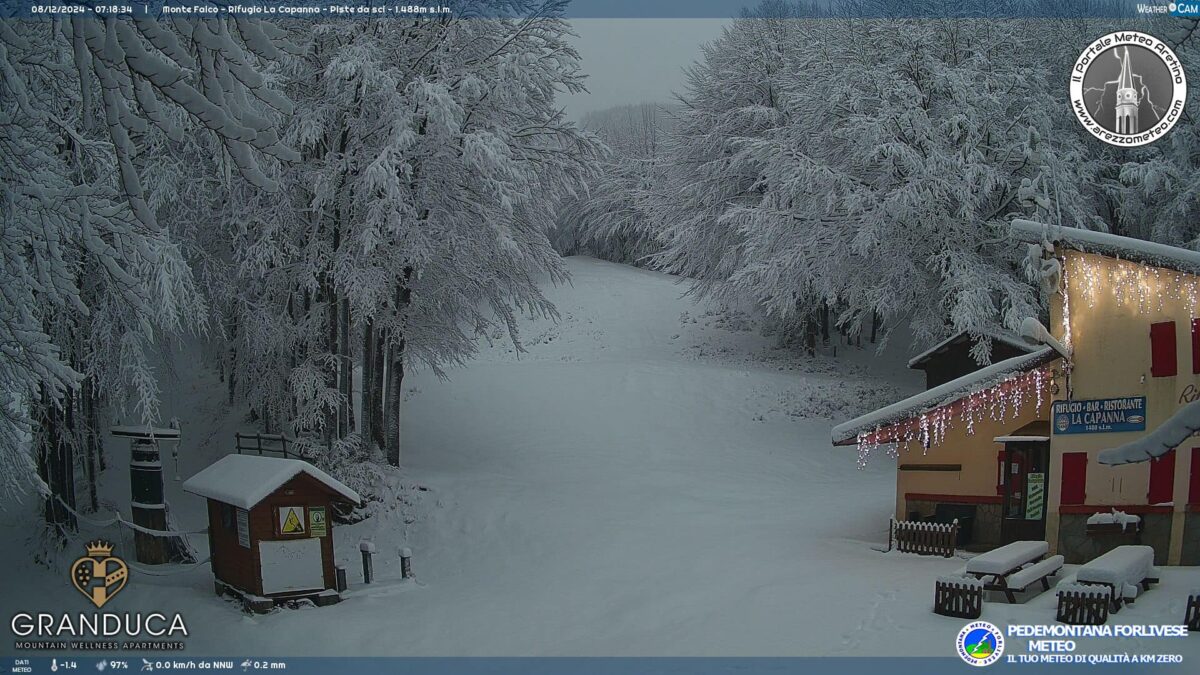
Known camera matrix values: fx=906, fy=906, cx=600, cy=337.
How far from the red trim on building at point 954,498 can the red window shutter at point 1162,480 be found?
11.2 ft

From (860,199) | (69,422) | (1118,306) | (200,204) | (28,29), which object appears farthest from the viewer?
(860,199)

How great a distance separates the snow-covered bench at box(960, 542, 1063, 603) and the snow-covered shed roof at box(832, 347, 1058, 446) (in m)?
2.70

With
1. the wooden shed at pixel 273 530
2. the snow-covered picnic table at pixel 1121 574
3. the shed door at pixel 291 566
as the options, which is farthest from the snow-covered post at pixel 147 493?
the snow-covered picnic table at pixel 1121 574

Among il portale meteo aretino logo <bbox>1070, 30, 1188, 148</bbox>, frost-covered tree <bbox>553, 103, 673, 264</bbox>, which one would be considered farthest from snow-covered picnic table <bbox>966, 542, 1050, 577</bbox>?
frost-covered tree <bbox>553, 103, 673, 264</bbox>

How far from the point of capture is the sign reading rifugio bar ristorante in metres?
12.1

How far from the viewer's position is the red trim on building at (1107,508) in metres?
12.3

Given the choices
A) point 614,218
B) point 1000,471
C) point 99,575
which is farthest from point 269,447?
point 614,218

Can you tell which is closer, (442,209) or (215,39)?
(215,39)

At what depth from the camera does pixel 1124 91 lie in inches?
414

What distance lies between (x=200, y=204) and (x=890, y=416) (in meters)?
13.1

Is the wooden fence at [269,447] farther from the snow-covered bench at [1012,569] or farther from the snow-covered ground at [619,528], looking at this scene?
the snow-covered bench at [1012,569]

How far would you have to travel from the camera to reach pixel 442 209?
18.3m

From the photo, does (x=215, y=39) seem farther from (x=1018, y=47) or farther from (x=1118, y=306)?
(x=1018, y=47)

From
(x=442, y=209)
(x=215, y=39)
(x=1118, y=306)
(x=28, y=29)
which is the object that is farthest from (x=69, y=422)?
(x=1118, y=306)
